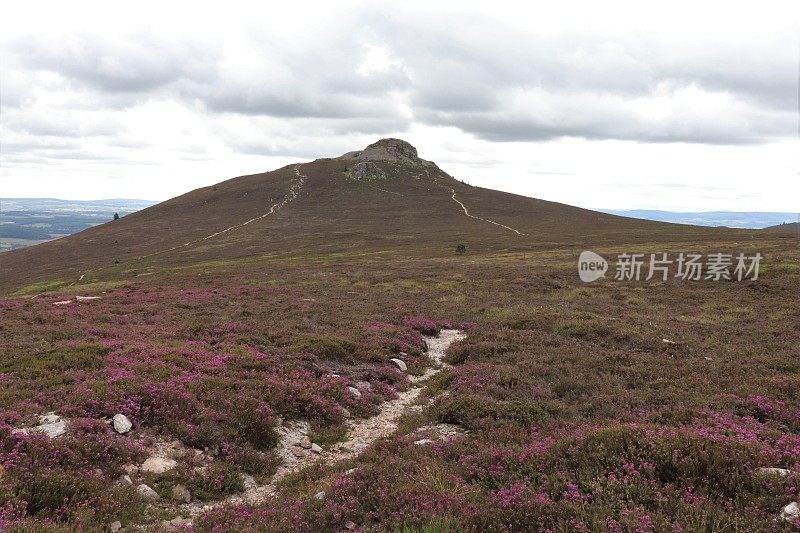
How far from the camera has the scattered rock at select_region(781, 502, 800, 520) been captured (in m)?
6.29

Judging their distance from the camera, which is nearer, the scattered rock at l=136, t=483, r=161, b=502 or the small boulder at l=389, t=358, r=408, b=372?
the scattered rock at l=136, t=483, r=161, b=502

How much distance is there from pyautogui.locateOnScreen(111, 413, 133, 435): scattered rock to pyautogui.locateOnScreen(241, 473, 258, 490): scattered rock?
10.1 ft

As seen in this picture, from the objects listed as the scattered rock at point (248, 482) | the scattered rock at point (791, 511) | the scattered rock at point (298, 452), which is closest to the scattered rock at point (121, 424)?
the scattered rock at point (248, 482)

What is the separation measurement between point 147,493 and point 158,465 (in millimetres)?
925

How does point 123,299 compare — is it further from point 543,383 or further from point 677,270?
point 677,270

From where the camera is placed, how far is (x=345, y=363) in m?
18.9

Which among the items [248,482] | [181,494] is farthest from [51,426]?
[248,482]

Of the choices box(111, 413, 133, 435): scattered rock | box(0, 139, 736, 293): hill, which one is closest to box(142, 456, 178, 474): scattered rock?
box(111, 413, 133, 435): scattered rock

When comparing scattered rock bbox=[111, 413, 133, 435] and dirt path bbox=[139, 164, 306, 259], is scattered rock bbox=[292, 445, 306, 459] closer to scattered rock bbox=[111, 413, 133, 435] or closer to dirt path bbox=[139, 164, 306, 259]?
scattered rock bbox=[111, 413, 133, 435]

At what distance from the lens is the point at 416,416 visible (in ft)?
44.6

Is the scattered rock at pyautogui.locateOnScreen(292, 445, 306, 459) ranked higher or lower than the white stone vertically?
lower

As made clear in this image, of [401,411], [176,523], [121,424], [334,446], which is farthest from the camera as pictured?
[401,411]

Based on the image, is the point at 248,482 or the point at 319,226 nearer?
Answer: the point at 248,482

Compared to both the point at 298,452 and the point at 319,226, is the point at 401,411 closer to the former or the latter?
the point at 298,452
